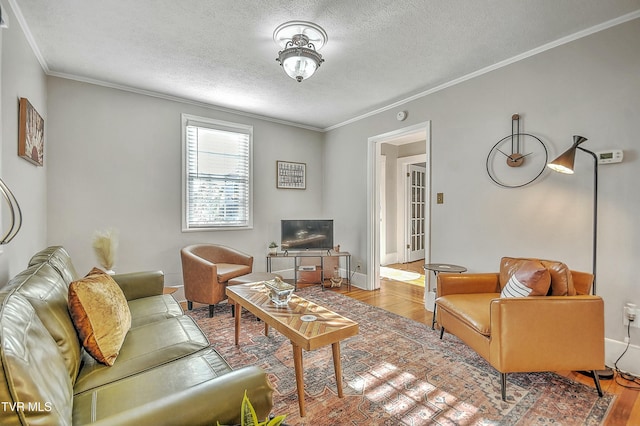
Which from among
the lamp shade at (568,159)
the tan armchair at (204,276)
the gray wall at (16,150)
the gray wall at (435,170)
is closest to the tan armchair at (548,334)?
the gray wall at (435,170)

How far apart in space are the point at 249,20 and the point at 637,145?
293cm

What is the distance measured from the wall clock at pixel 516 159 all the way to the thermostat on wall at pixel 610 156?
358 mm

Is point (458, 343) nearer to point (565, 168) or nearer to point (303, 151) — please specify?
point (565, 168)


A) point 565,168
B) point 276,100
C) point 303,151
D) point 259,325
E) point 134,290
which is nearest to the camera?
point 565,168

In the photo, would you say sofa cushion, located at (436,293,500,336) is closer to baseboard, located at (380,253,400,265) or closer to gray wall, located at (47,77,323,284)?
gray wall, located at (47,77,323,284)

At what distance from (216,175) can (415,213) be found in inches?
174

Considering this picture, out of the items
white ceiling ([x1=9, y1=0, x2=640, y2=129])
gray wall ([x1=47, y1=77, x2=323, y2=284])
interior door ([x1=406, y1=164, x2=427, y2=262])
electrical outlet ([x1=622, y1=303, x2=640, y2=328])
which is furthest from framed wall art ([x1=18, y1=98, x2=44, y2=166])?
interior door ([x1=406, y1=164, x2=427, y2=262])

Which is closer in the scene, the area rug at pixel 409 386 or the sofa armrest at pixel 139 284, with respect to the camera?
the area rug at pixel 409 386

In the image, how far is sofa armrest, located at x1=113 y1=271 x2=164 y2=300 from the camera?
238 centimetres

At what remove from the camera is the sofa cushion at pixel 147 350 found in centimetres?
131

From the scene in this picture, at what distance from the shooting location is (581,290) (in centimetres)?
211

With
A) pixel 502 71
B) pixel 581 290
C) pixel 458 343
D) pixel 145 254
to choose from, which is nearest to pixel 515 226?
pixel 581 290

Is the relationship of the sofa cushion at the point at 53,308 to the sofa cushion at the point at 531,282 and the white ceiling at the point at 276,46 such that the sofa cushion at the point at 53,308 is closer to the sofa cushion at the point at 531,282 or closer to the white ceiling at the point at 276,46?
the white ceiling at the point at 276,46

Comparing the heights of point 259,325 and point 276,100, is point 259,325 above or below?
below
